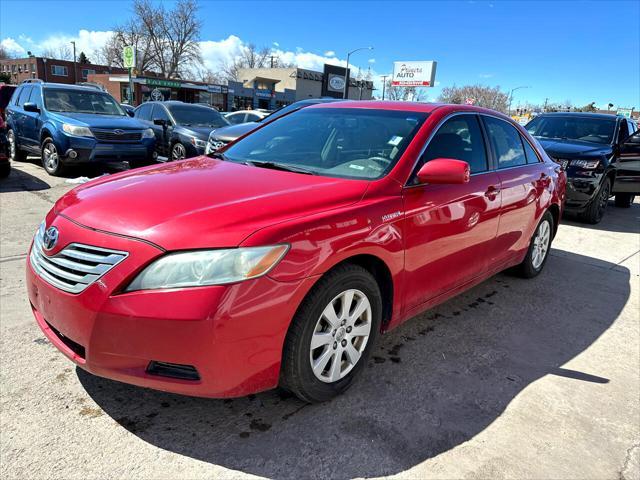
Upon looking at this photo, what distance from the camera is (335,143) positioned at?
333 centimetres

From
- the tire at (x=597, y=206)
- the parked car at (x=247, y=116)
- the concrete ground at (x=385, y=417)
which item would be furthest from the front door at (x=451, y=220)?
the parked car at (x=247, y=116)

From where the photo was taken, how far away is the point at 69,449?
2162 millimetres

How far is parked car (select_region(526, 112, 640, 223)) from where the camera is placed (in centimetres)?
793

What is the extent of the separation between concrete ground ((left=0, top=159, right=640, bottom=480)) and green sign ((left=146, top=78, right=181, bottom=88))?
154 feet

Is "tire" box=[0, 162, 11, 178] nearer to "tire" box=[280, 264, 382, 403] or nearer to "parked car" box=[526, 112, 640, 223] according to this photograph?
"tire" box=[280, 264, 382, 403]

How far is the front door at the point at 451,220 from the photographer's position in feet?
9.51

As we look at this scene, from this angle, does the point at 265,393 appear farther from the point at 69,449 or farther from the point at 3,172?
the point at 3,172

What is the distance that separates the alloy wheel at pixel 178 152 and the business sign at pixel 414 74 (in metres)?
47.2

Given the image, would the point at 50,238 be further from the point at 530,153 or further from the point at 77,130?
the point at 77,130

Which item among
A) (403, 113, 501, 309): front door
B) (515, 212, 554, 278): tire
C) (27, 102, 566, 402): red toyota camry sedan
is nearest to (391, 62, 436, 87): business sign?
(515, 212, 554, 278): tire

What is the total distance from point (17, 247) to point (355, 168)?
3.78m

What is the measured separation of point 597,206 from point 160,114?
9091 millimetres

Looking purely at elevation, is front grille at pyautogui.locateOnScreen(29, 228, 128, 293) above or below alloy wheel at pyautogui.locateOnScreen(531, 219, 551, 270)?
above

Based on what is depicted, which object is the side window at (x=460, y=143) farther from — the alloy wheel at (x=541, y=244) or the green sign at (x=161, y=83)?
the green sign at (x=161, y=83)
